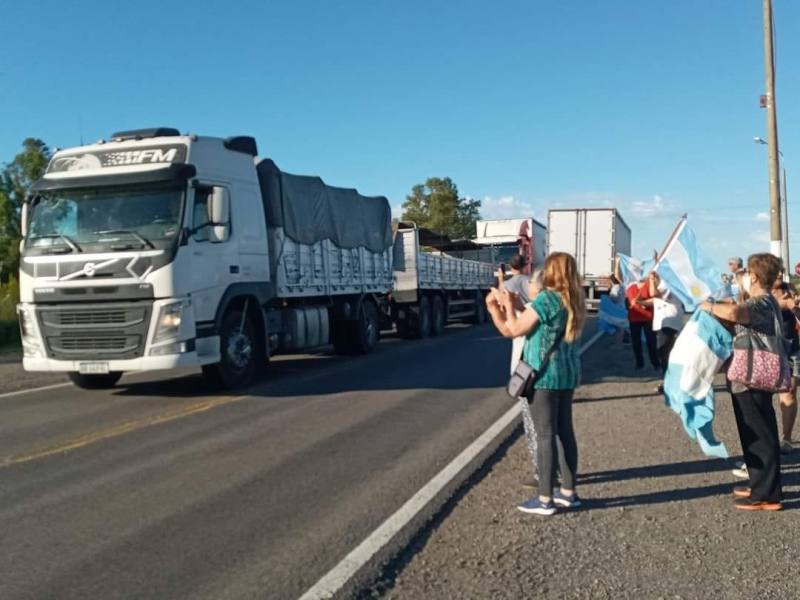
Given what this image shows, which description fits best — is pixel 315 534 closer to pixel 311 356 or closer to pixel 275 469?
pixel 275 469

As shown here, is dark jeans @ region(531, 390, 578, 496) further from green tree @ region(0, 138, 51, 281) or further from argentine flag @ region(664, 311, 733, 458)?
green tree @ region(0, 138, 51, 281)

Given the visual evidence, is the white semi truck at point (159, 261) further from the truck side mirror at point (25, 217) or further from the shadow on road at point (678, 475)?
the shadow on road at point (678, 475)

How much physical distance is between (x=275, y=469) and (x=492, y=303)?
2.61m

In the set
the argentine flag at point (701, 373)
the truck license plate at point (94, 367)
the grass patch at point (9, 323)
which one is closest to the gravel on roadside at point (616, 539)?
the argentine flag at point (701, 373)

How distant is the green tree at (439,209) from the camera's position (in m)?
58.3

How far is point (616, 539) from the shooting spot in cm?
510

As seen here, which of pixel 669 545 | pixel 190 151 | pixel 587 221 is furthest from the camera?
pixel 587 221

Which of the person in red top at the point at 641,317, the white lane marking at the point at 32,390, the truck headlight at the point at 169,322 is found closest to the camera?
the truck headlight at the point at 169,322

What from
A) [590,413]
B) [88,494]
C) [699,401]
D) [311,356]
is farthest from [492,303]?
[311,356]

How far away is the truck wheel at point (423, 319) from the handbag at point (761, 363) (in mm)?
15458

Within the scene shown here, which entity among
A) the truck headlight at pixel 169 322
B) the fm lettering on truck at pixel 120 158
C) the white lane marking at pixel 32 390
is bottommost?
the white lane marking at pixel 32 390

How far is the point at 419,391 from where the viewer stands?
11625 millimetres

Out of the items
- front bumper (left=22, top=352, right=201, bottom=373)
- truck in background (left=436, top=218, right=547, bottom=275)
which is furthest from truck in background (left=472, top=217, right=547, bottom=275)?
front bumper (left=22, top=352, right=201, bottom=373)

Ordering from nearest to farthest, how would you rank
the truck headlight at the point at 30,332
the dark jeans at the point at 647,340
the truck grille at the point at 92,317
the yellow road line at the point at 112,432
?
1. the yellow road line at the point at 112,432
2. the truck grille at the point at 92,317
3. the truck headlight at the point at 30,332
4. the dark jeans at the point at 647,340
